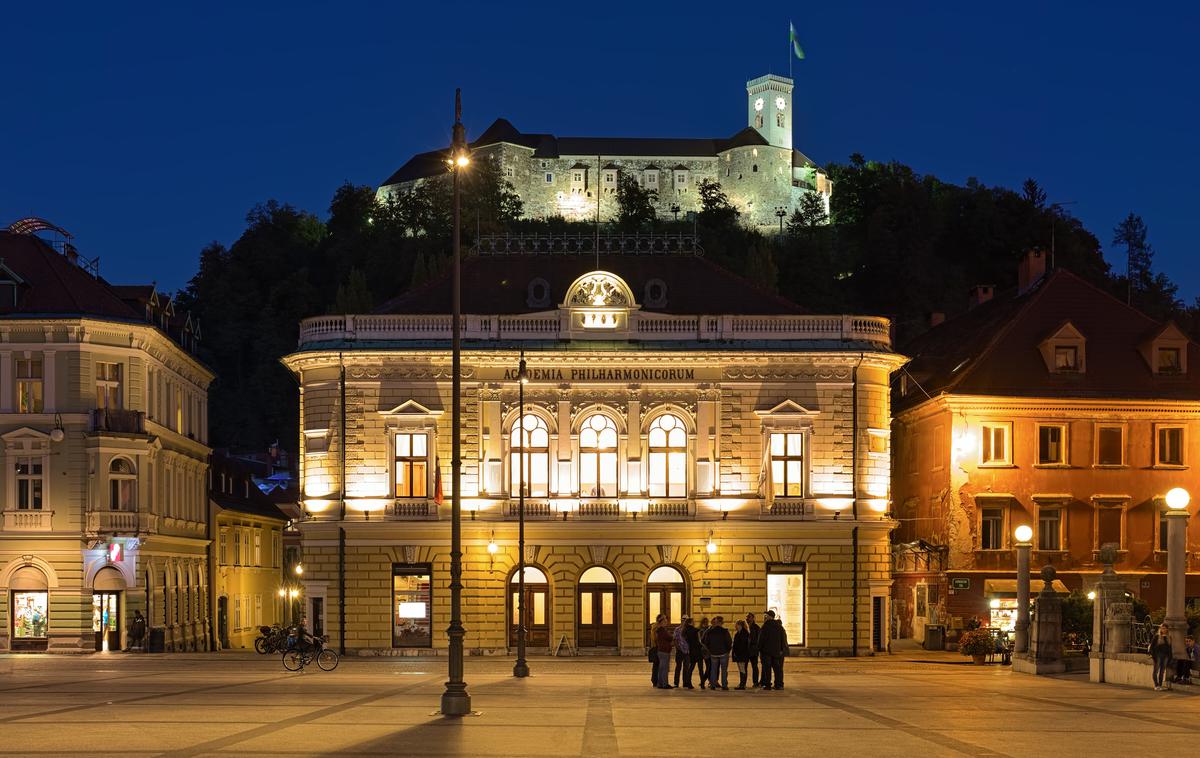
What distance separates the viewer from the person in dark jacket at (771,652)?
37.3m

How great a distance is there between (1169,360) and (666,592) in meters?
20.3

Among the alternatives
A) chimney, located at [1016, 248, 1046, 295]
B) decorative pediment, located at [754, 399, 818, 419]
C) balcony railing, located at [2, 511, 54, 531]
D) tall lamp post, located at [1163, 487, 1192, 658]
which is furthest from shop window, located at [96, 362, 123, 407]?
tall lamp post, located at [1163, 487, 1192, 658]

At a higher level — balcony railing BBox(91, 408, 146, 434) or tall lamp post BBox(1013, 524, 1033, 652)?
balcony railing BBox(91, 408, 146, 434)

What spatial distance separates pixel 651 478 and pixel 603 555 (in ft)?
9.35

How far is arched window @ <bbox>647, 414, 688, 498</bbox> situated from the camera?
56156 mm

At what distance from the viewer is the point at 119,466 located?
6025cm

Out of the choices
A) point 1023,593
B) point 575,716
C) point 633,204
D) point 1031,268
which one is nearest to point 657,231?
point 633,204

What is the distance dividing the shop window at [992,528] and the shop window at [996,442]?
166 cm

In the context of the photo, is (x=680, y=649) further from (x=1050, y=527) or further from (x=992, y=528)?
(x=1050, y=527)

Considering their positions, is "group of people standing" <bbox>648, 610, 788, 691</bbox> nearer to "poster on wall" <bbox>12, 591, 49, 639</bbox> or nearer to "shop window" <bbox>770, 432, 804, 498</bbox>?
"shop window" <bbox>770, 432, 804, 498</bbox>

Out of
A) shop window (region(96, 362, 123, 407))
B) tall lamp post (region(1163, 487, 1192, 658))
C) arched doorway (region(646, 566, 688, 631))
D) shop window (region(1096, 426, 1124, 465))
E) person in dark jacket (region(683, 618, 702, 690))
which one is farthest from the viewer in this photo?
shop window (region(1096, 426, 1124, 465))

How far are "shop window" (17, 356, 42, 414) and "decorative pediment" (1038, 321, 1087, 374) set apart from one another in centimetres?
3391

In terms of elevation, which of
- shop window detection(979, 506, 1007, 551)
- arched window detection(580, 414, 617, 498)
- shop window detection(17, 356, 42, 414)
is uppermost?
shop window detection(17, 356, 42, 414)

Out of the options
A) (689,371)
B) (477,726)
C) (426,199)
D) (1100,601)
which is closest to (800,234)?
(426,199)
